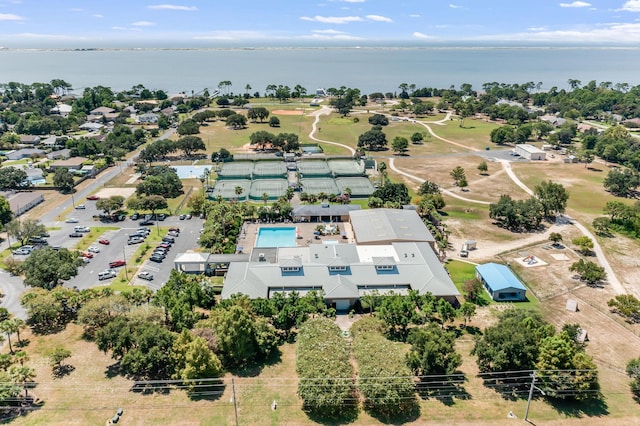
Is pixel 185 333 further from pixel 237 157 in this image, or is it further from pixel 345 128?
pixel 345 128

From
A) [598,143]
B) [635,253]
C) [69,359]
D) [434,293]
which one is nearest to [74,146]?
[69,359]

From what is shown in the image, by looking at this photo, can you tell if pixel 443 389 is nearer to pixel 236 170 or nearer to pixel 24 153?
pixel 236 170

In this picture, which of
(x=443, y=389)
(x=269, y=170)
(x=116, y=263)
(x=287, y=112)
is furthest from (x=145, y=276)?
(x=287, y=112)

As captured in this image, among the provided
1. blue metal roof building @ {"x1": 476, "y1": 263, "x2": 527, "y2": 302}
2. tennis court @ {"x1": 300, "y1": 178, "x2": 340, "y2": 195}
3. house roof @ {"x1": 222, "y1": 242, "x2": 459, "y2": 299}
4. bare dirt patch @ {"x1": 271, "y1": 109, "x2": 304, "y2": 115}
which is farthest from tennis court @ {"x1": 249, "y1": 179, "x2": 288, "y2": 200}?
bare dirt patch @ {"x1": 271, "y1": 109, "x2": 304, "y2": 115}

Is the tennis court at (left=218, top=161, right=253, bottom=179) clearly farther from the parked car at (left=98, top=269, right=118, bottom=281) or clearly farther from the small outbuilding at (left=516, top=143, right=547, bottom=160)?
the small outbuilding at (left=516, top=143, right=547, bottom=160)

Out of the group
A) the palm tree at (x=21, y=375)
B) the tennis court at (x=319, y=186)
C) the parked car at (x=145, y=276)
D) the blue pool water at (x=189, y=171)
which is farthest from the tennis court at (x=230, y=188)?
the palm tree at (x=21, y=375)

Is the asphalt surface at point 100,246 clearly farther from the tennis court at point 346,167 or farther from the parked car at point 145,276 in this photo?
the tennis court at point 346,167
